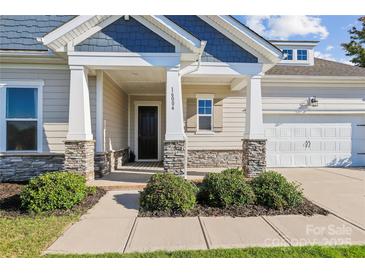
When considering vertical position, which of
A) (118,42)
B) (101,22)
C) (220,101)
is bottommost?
(220,101)

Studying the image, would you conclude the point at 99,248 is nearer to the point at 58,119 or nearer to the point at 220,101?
the point at 58,119

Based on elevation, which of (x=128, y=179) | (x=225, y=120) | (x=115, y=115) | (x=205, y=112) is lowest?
(x=128, y=179)

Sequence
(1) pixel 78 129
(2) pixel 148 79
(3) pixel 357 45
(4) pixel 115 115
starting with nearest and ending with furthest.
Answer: (1) pixel 78 129 < (2) pixel 148 79 < (4) pixel 115 115 < (3) pixel 357 45

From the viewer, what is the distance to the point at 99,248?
3.64 meters

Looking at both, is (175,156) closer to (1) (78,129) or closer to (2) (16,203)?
(1) (78,129)

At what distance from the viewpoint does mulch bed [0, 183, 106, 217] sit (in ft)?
16.7

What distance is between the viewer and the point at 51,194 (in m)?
5.21

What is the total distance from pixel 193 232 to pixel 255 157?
4.40 meters

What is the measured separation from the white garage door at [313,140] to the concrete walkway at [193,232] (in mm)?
6166

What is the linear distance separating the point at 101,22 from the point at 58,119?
10.5ft

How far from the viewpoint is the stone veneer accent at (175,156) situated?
23.5 ft

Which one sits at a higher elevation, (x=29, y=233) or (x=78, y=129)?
(x=78, y=129)

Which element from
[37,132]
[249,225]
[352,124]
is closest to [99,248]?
[249,225]

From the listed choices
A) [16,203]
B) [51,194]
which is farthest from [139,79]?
[16,203]
